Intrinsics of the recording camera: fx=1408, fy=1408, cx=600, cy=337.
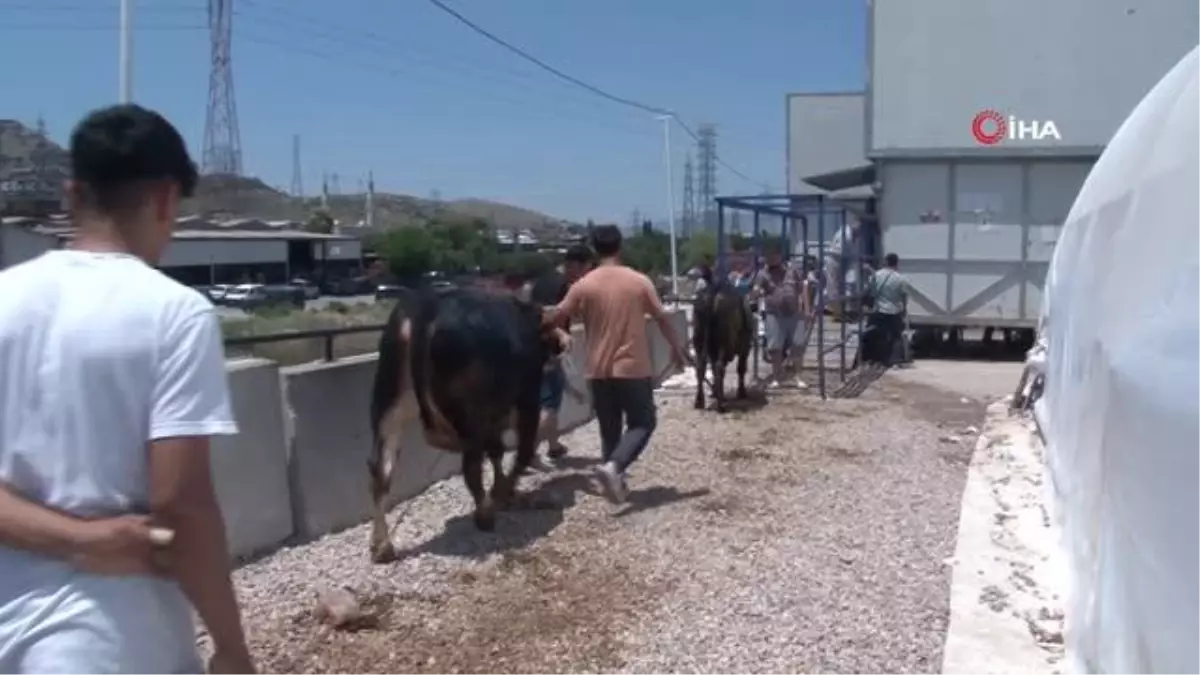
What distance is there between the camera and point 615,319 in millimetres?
8609

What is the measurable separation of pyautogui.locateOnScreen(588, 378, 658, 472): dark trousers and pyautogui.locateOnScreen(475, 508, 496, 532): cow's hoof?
3.30 feet

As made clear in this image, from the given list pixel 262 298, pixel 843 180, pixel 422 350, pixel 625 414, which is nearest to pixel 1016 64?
pixel 843 180

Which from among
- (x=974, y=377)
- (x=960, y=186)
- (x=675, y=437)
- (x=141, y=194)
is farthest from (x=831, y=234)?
(x=141, y=194)

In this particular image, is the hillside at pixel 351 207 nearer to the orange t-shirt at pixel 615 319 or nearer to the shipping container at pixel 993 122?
the shipping container at pixel 993 122

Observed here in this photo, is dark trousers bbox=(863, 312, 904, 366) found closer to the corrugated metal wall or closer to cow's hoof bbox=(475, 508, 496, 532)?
the corrugated metal wall

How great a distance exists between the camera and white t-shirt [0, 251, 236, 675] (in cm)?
243

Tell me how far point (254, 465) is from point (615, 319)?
8.32 ft

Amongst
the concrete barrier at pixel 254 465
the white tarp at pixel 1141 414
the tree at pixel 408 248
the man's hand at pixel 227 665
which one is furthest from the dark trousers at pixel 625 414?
the tree at pixel 408 248

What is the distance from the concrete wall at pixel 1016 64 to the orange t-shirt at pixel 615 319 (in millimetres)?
12939

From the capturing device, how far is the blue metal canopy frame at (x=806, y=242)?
1495 centimetres

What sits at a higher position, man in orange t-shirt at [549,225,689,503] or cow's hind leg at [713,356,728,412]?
man in orange t-shirt at [549,225,689,503]

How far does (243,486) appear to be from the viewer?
22.6ft

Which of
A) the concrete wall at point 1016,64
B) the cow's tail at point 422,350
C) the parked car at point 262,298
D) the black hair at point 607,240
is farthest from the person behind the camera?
the parked car at point 262,298

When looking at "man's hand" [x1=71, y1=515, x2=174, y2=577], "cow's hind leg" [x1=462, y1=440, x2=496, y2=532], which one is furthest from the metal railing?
"man's hand" [x1=71, y1=515, x2=174, y2=577]
